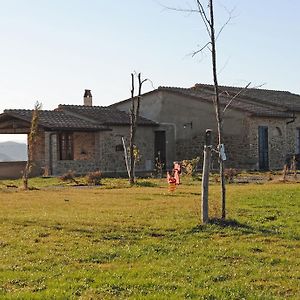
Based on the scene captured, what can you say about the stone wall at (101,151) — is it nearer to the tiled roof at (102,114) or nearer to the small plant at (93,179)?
the tiled roof at (102,114)

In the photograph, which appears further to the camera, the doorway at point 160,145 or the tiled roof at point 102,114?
the doorway at point 160,145

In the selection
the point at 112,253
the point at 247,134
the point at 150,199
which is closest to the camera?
the point at 112,253

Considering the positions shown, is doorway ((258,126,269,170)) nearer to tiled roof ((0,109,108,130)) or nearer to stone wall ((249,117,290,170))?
stone wall ((249,117,290,170))

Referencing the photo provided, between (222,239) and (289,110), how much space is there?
25945mm

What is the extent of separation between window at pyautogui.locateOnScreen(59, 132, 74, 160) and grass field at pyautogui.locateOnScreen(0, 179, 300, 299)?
726 inches

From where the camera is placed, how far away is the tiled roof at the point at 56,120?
29875 millimetres

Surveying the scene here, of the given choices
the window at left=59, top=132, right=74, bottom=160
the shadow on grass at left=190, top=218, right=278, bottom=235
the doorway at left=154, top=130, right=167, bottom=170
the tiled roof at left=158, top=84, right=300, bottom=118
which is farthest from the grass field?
the doorway at left=154, top=130, right=167, bottom=170

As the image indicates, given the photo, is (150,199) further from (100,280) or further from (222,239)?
(100,280)

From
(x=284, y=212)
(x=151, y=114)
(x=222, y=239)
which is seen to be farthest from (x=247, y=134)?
(x=222, y=239)

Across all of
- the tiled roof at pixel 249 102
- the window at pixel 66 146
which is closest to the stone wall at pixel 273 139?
the tiled roof at pixel 249 102

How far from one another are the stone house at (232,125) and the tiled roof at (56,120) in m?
4.95

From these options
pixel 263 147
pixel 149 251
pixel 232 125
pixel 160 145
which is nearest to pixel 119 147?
pixel 160 145

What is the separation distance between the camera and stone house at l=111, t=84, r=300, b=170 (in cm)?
3095

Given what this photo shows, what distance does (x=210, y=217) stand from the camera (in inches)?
424
